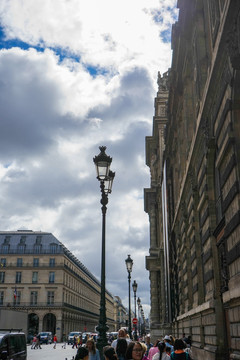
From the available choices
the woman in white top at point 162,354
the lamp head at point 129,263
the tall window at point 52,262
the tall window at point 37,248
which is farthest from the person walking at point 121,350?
the tall window at point 37,248

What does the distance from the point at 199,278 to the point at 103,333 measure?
475 cm

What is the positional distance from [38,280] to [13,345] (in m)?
70.9

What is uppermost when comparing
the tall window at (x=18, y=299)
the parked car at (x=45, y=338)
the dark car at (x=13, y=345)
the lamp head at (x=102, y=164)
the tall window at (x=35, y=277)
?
the tall window at (x=35, y=277)

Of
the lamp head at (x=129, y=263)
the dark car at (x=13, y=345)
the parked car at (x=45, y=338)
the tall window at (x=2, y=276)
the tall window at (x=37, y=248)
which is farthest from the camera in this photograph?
the tall window at (x=37, y=248)

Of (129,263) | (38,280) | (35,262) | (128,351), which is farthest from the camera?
(35,262)

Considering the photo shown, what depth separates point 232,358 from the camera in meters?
8.54

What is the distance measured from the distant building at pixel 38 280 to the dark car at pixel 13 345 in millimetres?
64685

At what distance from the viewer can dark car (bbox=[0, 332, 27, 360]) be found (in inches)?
590

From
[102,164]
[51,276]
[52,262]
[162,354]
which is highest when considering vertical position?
[52,262]

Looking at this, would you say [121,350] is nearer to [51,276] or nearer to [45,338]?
[45,338]

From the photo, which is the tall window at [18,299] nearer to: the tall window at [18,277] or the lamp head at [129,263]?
the tall window at [18,277]

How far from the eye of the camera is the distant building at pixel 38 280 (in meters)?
81.4

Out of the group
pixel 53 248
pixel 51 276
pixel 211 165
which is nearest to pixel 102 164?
pixel 211 165

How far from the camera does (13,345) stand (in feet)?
52.3
